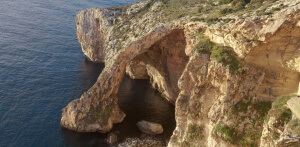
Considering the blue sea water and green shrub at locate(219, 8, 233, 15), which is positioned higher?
green shrub at locate(219, 8, 233, 15)

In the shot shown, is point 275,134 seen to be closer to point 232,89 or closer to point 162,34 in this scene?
point 232,89

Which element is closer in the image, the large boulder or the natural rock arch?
the natural rock arch

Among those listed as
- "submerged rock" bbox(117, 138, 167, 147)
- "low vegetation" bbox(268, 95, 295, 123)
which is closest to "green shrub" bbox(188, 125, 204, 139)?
"low vegetation" bbox(268, 95, 295, 123)

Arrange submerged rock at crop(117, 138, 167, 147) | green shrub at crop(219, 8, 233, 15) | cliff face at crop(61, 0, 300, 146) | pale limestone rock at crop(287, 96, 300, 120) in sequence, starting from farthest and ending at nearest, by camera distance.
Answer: submerged rock at crop(117, 138, 167, 147) < green shrub at crop(219, 8, 233, 15) < cliff face at crop(61, 0, 300, 146) < pale limestone rock at crop(287, 96, 300, 120)

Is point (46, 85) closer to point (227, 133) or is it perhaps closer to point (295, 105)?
point (227, 133)

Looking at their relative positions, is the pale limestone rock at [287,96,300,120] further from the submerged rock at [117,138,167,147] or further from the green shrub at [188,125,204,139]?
the submerged rock at [117,138,167,147]

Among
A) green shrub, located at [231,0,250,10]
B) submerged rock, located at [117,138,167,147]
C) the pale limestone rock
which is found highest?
green shrub, located at [231,0,250,10]

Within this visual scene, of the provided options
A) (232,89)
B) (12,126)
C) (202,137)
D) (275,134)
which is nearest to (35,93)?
(12,126)
